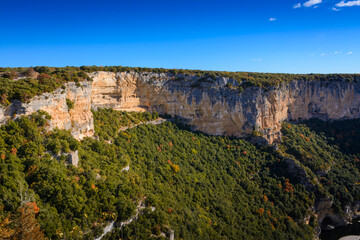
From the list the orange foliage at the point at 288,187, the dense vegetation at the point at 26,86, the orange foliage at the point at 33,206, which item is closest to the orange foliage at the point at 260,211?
the orange foliage at the point at 288,187

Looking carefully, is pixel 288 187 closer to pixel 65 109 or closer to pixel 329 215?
pixel 329 215

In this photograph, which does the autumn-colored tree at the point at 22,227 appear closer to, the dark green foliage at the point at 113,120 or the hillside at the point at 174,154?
the hillside at the point at 174,154

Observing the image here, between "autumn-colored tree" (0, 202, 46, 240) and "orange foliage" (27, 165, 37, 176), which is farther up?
"orange foliage" (27, 165, 37, 176)

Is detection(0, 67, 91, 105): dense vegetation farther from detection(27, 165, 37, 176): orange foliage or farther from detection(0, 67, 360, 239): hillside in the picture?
detection(27, 165, 37, 176): orange foliage

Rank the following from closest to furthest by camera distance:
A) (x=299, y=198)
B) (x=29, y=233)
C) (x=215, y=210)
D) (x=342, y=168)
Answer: (x=29, y=233) → (x=215, y=210) → (x=299, y=198) → (x=342, y=168)

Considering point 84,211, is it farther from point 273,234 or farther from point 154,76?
point 154,76

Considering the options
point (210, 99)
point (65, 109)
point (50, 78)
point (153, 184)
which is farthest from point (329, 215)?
point (50, 78)

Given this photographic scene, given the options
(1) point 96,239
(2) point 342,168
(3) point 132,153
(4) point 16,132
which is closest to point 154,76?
(3) point 132,153

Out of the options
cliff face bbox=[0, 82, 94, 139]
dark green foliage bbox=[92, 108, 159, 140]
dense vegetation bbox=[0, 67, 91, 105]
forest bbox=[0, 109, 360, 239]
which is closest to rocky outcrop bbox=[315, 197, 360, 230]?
forest bbox=[0, 109, 360, 239]
